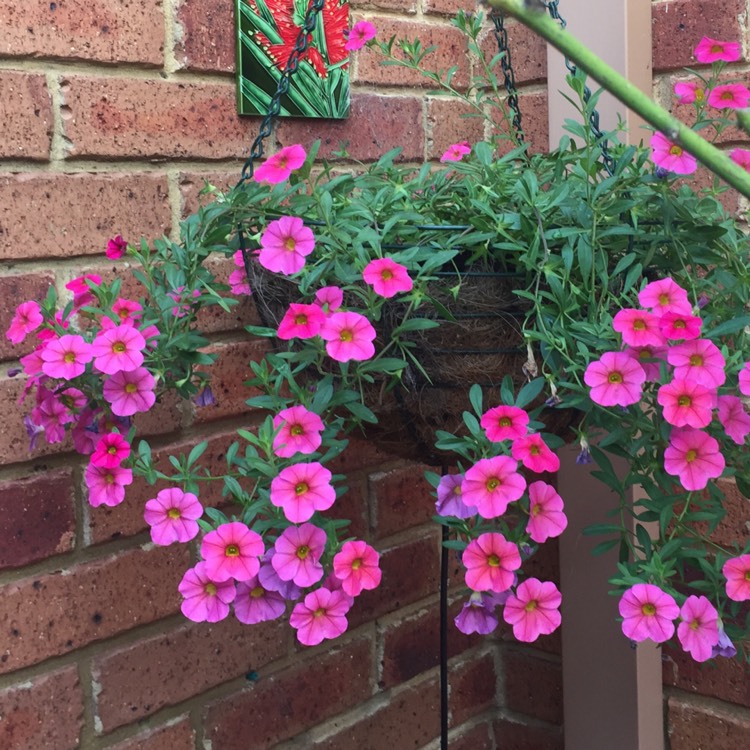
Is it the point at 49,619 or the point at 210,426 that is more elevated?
the point at 210,426

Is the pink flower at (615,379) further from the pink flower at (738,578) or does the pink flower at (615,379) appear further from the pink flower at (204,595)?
the pink flower at (204,595)

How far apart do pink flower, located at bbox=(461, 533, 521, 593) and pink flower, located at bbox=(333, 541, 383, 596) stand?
0.24 ft

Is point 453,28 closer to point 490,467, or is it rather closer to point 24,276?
point 24,276

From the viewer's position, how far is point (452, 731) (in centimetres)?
145

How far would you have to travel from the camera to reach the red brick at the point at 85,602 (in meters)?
0.94

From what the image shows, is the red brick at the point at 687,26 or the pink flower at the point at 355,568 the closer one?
the pink flower at the point at 355,568

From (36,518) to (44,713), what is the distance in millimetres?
215

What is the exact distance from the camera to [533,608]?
2.26 feet

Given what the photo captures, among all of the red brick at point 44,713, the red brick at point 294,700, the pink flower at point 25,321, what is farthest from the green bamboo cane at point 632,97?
the red brick at point 294,700

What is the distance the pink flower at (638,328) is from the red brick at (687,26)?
727mm

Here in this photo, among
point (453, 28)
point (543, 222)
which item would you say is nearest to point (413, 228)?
point (543, 222)

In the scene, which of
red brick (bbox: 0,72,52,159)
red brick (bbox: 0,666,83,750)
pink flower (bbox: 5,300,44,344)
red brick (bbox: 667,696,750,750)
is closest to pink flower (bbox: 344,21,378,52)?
red brick (bbox: 0,72,52,159)

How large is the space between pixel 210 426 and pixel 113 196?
0.99ft

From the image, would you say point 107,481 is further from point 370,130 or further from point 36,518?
point 370,130
